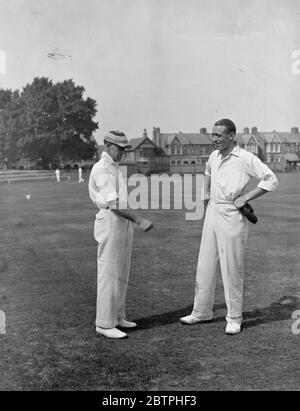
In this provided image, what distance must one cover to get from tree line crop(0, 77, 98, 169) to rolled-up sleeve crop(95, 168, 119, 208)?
5908cm

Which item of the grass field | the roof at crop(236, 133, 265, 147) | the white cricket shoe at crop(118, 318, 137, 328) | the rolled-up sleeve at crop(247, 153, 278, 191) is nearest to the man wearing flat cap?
the white cricket shoe at crop(118, 318, 137, 328)

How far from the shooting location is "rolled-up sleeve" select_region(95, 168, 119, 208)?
15.2 ft

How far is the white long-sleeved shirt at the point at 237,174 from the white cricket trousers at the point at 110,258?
39.8 inches

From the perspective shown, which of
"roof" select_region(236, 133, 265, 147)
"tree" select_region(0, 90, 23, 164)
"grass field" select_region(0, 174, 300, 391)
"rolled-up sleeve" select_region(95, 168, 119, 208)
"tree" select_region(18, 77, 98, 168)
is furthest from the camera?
"roof" select_region(236, 133, 265, 147)

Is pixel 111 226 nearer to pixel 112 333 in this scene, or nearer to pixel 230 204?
pixel 112 333

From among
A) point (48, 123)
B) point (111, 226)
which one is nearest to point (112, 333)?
point (111, 226)

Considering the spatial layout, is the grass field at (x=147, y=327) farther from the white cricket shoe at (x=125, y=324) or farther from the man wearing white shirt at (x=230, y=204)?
the man wearing white shirt at (x=230, y=204)

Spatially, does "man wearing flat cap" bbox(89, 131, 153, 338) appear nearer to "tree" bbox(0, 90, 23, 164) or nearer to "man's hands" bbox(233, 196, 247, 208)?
"man's hands" bbox(233, 196, 247, 208)

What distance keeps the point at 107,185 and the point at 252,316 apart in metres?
2.27

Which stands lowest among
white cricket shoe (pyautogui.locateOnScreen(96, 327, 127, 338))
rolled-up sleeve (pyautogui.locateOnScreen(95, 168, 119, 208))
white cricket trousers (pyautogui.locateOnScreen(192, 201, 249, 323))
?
white cricket shoe (pyautogui.locateOnScreen(96, 327, 127, 338))

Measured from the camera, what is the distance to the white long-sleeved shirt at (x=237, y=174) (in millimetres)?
4816

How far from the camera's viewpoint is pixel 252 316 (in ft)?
17.9
